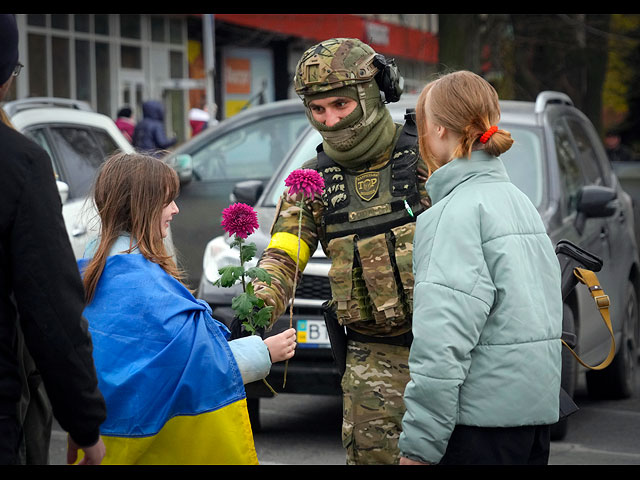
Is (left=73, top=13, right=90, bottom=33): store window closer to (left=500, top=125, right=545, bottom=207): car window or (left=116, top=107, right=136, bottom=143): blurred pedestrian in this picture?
(left=116, top=107, right=136, bottom=143): blurred pedestrian

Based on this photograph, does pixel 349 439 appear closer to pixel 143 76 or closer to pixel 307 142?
pixel 307 142

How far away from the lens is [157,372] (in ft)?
9.55

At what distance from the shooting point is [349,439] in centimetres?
371

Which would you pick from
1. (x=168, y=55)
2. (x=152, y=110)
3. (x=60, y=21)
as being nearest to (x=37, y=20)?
(x=60, y=21)

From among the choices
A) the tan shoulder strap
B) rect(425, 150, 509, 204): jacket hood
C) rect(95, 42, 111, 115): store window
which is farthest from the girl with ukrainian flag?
rect(95, 42, 111, 115): store window

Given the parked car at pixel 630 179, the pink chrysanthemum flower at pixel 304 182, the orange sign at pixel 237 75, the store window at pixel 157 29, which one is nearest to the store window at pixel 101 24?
the store window at pixel 157 29

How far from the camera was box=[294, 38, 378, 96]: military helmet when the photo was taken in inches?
146

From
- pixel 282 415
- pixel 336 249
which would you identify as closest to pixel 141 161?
pixel 336 249

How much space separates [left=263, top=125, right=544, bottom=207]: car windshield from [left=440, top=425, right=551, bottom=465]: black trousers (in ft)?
12.1

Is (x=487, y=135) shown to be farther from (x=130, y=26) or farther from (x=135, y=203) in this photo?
(x=130, y=26)

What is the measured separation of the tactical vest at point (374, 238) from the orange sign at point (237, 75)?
81.6ft

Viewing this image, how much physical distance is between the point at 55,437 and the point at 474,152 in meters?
4.20

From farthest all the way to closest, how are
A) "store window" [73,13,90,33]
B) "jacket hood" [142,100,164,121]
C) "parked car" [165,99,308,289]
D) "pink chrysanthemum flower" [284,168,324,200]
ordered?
"store window" [73,13,90,33]
"jacket hood" [142,100,164,121]
"parked car" [165,99,308,289]
"pink chrysanthemum flower" [284,168,324,200]

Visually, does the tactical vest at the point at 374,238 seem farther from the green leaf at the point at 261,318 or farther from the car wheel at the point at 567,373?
the car wheel at the point at 567,373
